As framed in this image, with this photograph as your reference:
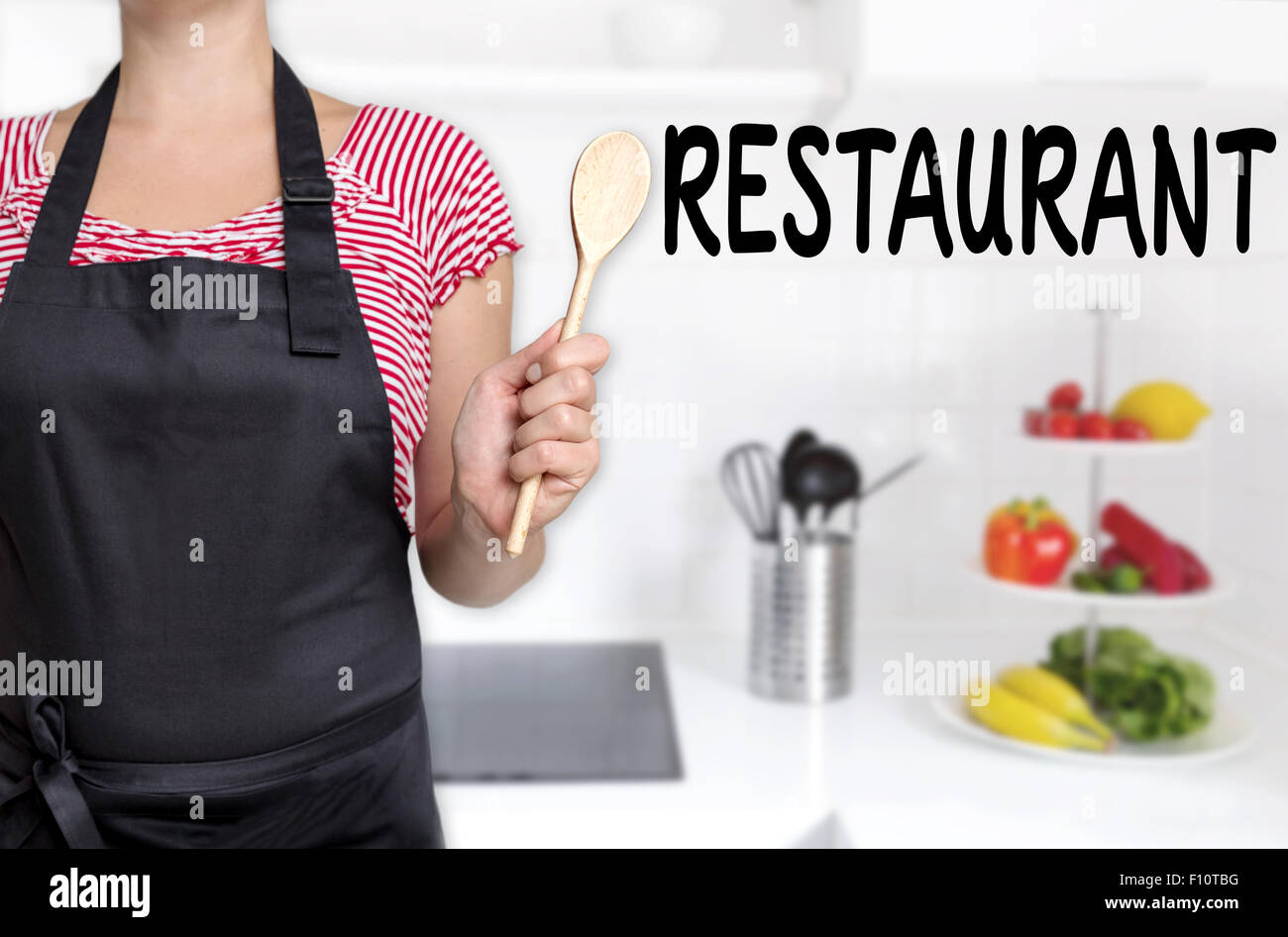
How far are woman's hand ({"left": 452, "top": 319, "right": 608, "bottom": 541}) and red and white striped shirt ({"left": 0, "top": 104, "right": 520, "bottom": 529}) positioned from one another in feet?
0.38

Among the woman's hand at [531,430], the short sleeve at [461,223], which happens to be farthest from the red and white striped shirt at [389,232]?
the woman's hand at [531,430]

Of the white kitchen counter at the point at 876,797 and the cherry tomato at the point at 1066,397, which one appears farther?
the cherry tomato at the point at 1066,397

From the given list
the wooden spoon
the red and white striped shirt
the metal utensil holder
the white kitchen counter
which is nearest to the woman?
the red and white striped shirt

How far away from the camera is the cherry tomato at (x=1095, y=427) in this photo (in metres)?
1.05

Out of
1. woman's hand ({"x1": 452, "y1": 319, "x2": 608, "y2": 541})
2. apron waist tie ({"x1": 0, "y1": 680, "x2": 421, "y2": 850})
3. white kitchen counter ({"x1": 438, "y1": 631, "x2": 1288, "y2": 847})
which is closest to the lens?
woman's hand ({"x1": 452, "y1": 319, "x2": 608, "y2": 541})

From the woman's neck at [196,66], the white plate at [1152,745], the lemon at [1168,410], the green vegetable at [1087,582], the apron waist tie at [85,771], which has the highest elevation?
the woman's neck at [196,66]

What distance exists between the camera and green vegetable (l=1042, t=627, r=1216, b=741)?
96cm

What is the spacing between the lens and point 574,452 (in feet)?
1.47

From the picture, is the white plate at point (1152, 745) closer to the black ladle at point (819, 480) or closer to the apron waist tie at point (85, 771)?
the black ladle at point (819, 480)

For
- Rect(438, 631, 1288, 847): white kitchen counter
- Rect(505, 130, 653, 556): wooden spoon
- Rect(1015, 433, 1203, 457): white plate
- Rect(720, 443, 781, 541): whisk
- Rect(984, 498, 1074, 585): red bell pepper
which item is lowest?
Rect(438, 631, 1288, 847): white kitchen counter

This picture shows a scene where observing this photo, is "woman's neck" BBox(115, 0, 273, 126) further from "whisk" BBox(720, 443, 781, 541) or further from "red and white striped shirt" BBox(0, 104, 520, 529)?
"whisk" BBox(720, 443, 781, 541)

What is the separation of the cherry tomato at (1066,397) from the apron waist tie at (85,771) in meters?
0.80

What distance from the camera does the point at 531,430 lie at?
17.5 inches

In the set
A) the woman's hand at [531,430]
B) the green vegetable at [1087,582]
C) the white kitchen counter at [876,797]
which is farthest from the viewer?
the green vegetable at [1087,582]
